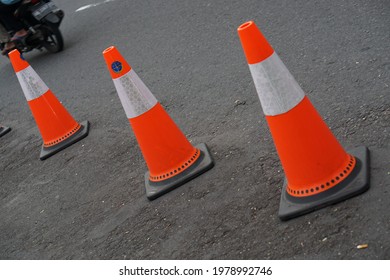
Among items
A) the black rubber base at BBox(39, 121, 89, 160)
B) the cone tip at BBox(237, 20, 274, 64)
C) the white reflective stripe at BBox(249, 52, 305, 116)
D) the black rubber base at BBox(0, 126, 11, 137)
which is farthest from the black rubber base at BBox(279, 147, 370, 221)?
the black rubber base at BBox(0, 126, 11, 137)

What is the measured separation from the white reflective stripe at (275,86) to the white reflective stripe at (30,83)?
2.74 metres

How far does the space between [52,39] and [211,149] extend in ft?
17.4

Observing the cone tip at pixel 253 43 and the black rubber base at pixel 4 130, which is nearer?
the cone tip at pixel 253 43

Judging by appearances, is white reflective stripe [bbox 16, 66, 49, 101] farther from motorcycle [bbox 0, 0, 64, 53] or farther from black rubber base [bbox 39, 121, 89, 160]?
motorcycle [bbox 0, 0, 64, 53]

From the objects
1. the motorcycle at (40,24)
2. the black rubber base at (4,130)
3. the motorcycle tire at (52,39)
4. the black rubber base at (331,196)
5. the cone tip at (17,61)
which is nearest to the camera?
the black rubber base at (331,196)

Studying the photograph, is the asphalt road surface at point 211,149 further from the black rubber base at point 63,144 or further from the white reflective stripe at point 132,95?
the white reflective stripe at point 132,95

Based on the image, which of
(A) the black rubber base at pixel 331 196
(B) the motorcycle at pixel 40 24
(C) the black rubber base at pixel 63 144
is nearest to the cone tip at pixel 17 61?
(C) the black rubber base at pixel 63 144

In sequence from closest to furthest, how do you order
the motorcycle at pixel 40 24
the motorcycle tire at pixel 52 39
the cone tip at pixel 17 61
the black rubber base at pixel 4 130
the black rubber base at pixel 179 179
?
1. the black rubber base at pixel 179 179
2. the cone tip at pixel 17 61
3. the black rubber base at pixel 4 130
4. the motorcycle at pixel 40 24
5. the motorcycle tire at pixel 52 39

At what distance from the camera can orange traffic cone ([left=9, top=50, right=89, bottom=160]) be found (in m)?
5.53

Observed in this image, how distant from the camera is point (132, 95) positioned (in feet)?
13.7

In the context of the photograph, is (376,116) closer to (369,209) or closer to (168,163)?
(369,209)

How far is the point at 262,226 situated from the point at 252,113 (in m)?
1.61

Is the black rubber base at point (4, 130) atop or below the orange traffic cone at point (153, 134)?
below

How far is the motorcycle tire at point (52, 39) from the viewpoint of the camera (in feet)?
28.8
